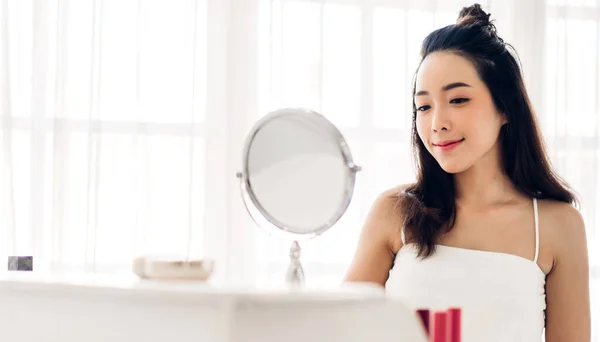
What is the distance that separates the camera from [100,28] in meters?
2.75

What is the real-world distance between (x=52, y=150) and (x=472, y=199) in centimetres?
157

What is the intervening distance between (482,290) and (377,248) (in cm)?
24

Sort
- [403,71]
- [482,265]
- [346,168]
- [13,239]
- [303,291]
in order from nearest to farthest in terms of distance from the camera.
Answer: [303,291]
[346,168]
[482,265]
[13,239]
[403,71]

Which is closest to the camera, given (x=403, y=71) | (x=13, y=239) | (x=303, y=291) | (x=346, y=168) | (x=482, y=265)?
(x=303, y=291)

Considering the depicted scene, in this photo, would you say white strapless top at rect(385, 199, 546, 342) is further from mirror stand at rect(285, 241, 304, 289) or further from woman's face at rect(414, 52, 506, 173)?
mirror stand at rect(285, 241, 304, 289)

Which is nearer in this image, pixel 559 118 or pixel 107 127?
pixel 107 127

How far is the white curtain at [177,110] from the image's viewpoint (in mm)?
2719

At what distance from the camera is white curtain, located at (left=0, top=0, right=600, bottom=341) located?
2.72m

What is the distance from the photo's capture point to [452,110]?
1.60 meters

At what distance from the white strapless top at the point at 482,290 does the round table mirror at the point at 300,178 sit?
587 mm

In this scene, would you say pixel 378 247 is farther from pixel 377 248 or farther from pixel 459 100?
pixel 459 100

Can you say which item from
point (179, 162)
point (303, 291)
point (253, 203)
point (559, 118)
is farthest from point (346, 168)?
point (559, 118)

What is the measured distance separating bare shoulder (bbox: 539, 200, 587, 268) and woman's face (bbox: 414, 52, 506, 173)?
0.72 ft

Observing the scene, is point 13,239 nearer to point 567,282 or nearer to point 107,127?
point 107,127
